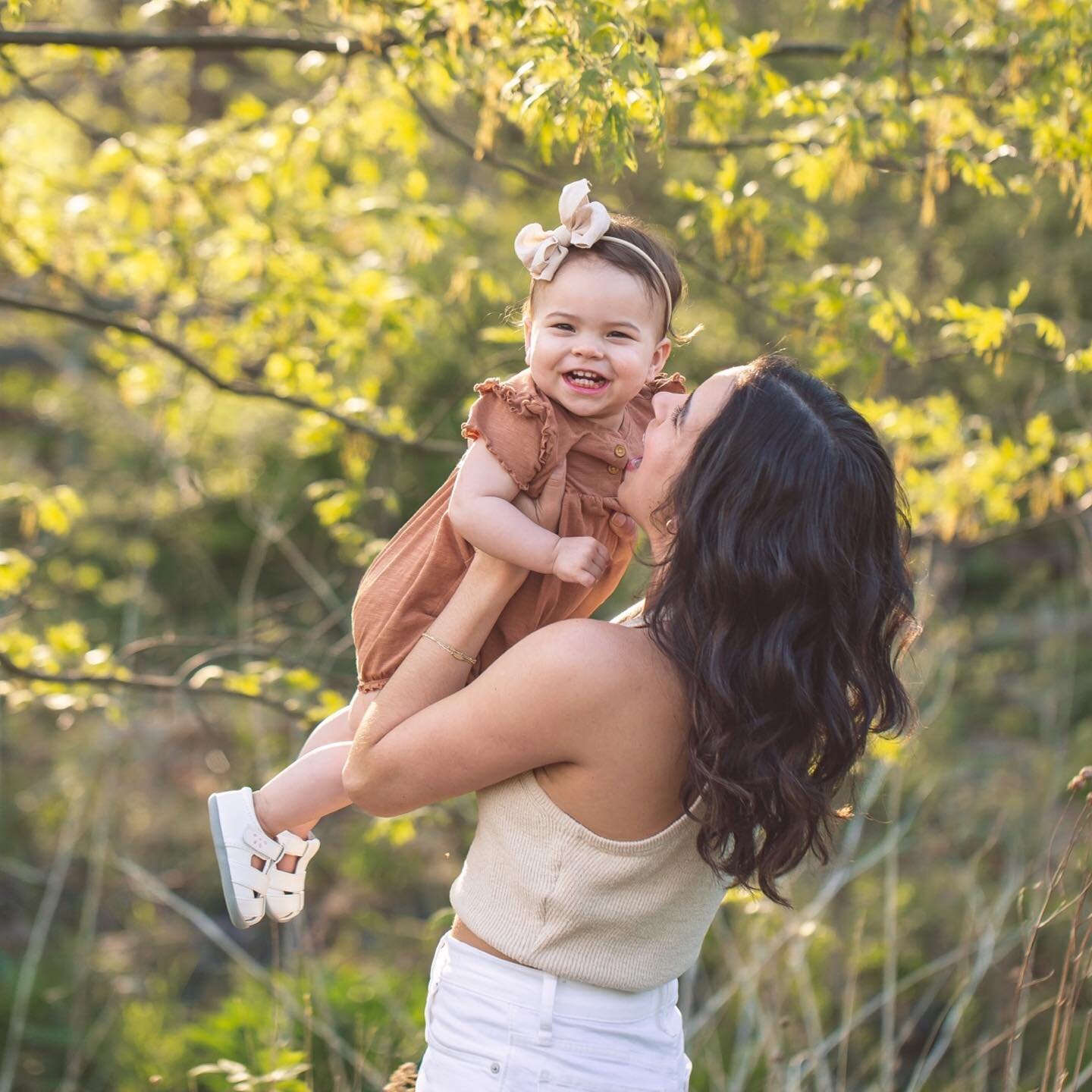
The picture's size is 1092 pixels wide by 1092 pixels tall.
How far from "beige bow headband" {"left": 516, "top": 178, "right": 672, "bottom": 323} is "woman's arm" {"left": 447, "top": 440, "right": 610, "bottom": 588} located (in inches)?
11.3

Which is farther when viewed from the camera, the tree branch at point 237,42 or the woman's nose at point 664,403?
the tree branch at point 237,42

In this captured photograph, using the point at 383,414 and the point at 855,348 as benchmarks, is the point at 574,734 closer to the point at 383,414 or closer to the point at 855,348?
the point at 855,348

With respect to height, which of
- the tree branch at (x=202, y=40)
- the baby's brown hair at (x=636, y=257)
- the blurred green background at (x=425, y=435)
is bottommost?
the blurred green background at (x=425, y=435)

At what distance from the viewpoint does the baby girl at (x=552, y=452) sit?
1857 millimetres

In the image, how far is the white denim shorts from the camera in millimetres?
1708

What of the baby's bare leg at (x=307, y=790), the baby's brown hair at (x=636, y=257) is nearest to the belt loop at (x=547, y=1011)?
the baby's bare leg at (x=307, y=790)

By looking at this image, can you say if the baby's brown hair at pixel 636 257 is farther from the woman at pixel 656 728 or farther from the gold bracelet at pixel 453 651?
the gold bracelet at pixel 453 651

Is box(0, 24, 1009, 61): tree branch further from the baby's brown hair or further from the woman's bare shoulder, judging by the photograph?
the woman's bare shoulder

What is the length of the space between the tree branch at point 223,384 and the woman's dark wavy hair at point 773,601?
1973 mm

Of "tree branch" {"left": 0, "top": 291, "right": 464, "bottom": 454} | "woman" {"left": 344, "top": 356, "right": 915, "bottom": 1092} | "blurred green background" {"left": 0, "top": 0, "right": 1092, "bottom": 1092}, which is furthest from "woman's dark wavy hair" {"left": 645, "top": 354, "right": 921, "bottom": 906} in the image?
"tree branch" {"left": 0, "top": 291, "right": 464, "bottom": 454}

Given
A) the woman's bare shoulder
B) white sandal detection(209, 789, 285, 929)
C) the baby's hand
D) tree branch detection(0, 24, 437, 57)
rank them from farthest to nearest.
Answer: tree branch detection(0, 24, 437, 57)
white sandal detection(209, 789, 285, 929)
the baby's hand
the woman's bare shoulder

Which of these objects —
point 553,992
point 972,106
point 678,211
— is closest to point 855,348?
point 972,106

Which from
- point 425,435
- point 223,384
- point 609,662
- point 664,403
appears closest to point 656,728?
point 609,662

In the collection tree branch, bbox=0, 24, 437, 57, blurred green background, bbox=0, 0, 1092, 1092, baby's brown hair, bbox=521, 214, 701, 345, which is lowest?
blurred green background, bbox=0, 0, 1092, 1092
